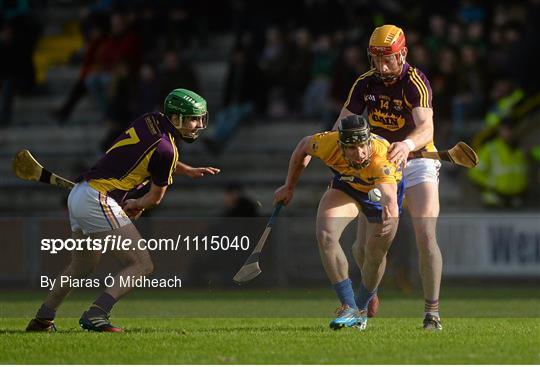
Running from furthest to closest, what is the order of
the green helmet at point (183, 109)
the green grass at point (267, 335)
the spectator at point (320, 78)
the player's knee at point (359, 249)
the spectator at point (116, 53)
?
the spectator at point (116, 53) < the spectator at point (320, 78) < the player's knee at point (359, 249) < the green helmet at point (183, 109) < the green grass at point (267, 335)

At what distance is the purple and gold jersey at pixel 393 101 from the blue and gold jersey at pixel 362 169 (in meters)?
0.52

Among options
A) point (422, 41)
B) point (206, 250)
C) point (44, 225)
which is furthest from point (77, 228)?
point (422, 41)

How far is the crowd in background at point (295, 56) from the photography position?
2123 centimetres

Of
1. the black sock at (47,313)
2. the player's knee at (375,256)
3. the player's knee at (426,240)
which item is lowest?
the black sock at (47,313)

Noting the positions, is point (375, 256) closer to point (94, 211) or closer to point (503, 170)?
point (94, 211)

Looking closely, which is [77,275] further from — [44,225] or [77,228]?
[44,225]

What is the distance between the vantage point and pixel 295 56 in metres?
22.8

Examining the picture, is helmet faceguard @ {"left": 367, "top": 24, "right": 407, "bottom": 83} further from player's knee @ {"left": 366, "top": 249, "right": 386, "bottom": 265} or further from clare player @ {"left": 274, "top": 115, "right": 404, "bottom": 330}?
player's knee @ {"left": 366, "top": 249, "right": 386, "bottom": 265}

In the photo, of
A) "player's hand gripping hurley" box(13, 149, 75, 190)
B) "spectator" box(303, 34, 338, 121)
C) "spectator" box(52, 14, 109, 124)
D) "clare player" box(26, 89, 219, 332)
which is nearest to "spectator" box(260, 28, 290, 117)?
"spectator" box(303, 34, 338, 121)

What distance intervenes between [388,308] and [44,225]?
592 centimetres

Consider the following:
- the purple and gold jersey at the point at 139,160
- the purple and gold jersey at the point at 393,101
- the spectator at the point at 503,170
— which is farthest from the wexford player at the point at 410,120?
the spectator at the point at 503,170

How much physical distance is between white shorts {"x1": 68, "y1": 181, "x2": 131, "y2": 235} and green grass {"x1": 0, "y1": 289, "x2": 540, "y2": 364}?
→ 86cm

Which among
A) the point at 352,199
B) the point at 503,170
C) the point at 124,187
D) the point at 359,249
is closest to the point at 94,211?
the point at 124,187

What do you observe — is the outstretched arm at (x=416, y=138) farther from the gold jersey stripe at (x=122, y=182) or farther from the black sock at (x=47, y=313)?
the black sock at (x=47, y=313)
